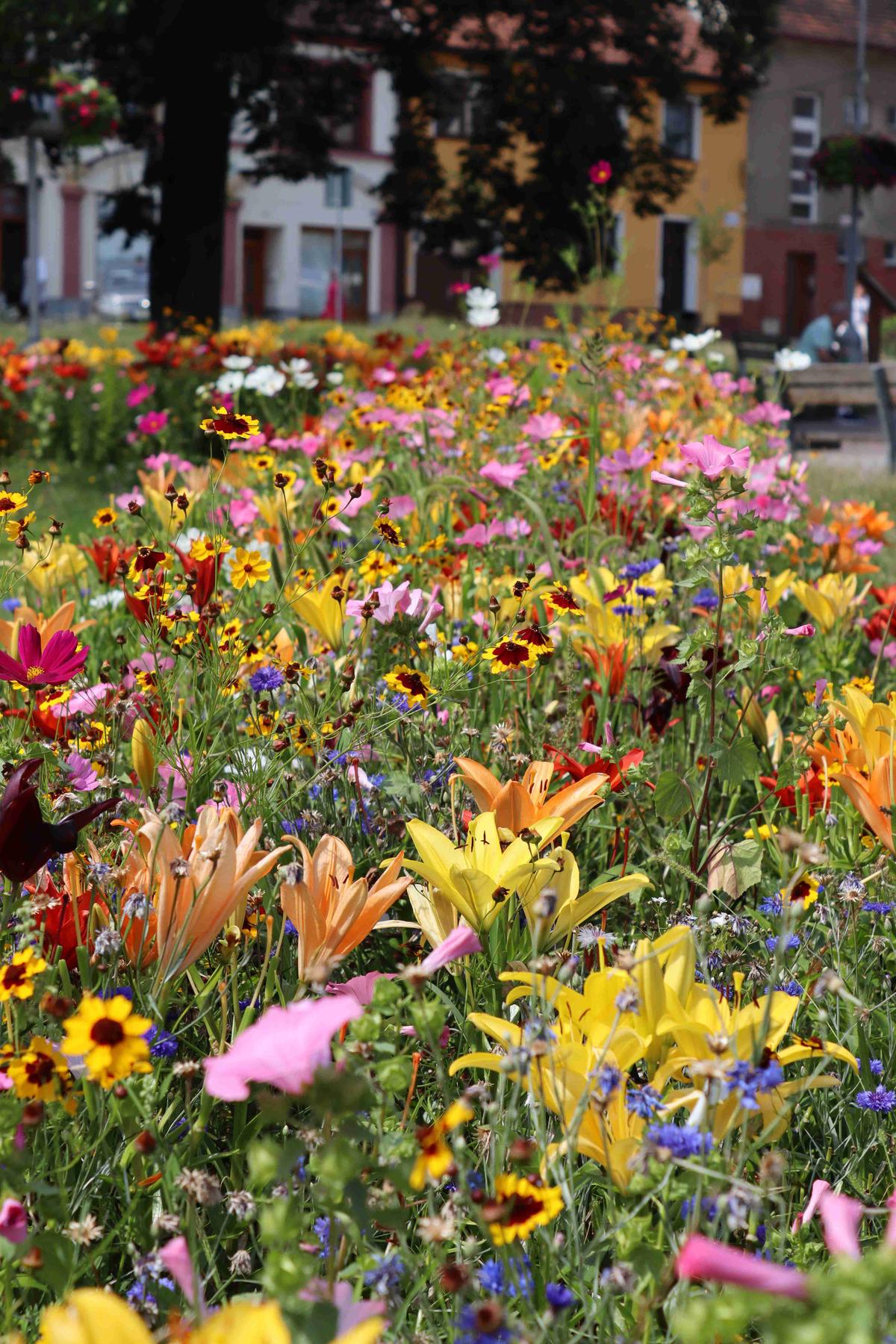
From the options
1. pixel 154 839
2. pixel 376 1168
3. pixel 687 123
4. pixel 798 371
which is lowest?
pixel 376 1168

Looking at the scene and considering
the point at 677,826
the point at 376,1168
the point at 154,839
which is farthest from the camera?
the point at 677,826

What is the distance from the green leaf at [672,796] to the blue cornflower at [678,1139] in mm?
824

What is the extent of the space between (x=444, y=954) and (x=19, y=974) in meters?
0.35

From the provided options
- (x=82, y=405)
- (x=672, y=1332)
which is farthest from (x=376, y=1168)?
(x=82, y=405)

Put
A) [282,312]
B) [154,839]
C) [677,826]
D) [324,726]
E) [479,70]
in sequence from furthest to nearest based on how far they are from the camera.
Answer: [282,312] → [479,70] → [677,826] → [324,726] → [154,839]

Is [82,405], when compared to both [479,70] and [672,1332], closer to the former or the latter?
[479,70]

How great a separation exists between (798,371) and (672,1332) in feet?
25.9

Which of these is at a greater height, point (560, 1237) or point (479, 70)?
point (479, 70)

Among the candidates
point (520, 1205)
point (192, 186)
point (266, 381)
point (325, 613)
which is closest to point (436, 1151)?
point (520, 1205)

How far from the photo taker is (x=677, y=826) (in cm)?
208

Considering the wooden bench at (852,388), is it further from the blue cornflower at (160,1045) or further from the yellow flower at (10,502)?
the blue cornflower at (160,1045)

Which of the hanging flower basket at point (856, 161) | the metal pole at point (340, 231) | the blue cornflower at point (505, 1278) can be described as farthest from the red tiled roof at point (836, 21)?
the blue cornflower at point (505, 1278)

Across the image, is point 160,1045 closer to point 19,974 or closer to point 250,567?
point 19,974

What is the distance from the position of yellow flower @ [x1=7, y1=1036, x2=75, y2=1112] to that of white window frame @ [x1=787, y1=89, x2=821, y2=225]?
43144 mm
